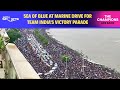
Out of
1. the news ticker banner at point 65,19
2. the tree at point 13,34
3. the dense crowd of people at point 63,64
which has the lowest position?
the dense crowd of people at point 63,64

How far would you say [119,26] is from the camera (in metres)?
2.33

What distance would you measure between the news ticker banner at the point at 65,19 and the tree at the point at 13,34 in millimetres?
96

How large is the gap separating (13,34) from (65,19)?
655mm

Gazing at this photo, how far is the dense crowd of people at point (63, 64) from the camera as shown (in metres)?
2.32

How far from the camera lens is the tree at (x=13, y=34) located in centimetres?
234

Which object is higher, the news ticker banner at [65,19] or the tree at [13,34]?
the news ticker banner at [65,19]

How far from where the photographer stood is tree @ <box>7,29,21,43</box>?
2344 millimetres

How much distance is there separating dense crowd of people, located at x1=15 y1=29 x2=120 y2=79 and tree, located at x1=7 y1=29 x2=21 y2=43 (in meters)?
0.05

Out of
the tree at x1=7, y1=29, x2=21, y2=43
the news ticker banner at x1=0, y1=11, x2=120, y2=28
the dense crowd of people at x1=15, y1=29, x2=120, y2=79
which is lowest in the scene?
the dense crowd of people at x1=15, y1=29, x2=120, y2=79

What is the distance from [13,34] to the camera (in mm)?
2346

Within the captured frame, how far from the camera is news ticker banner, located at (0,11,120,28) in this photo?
7.68 feet

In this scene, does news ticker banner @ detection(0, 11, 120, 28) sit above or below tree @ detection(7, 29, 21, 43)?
above

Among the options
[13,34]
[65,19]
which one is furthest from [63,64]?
[13,34]
